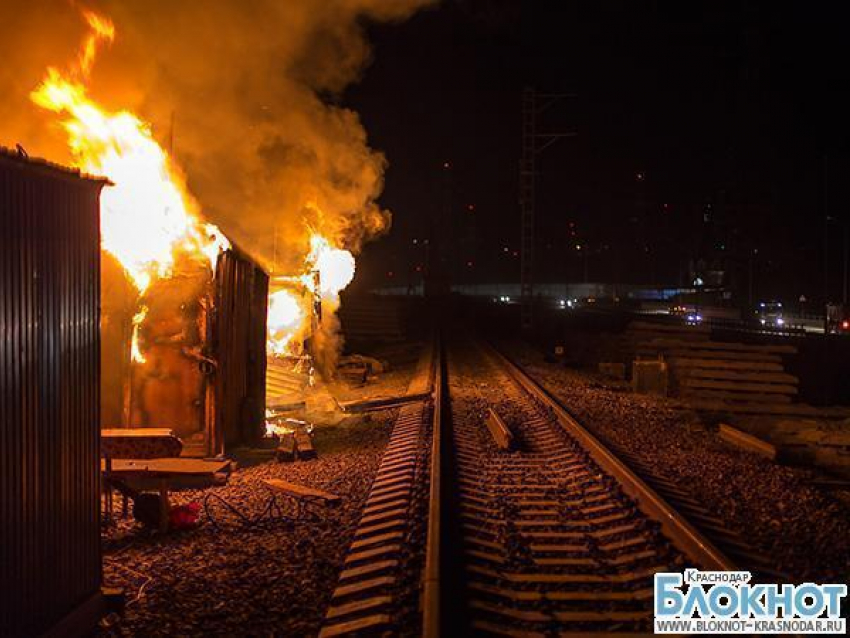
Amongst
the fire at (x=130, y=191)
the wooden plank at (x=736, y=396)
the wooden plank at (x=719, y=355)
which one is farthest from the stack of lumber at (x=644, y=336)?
the fire at (x=130, y=191)

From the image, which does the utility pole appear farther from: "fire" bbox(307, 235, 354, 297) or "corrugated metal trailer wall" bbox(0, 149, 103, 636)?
"corrugated metal trailer wall" bbox(0, 149, 103, 636)

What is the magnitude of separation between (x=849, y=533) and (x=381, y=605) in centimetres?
510


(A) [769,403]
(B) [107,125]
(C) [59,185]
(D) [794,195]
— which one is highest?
(D) [794,195]

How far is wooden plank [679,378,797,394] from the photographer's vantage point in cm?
2269

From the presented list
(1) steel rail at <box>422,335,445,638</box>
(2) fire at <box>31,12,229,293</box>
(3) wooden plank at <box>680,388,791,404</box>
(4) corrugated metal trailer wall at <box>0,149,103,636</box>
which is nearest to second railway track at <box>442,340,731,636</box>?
(1) steel rail at <box>422,335,445,638</box>

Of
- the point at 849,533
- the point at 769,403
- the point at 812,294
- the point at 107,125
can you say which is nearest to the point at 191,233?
the point at 107,125

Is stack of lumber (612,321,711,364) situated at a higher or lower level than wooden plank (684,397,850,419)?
higher

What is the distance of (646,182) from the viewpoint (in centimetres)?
6638

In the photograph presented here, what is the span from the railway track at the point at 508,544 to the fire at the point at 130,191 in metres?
4.46

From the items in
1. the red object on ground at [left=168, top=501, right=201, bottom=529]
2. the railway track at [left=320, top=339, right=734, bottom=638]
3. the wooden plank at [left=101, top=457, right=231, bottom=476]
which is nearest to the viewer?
the railway track at [left=320, top=339, right=734, bottom=638]

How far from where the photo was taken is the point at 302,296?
2022 centimetres

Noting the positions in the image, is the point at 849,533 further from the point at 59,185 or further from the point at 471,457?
the point at 59,185

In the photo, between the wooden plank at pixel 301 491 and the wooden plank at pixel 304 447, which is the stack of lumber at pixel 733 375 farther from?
the wooden plank at pixel 301 491

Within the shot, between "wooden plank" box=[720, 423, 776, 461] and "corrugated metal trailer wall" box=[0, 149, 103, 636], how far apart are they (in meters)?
10.0
